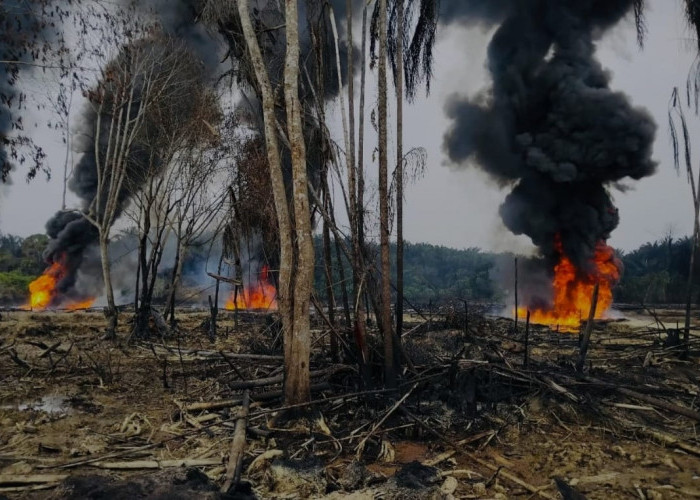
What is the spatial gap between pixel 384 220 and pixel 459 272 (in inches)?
2160

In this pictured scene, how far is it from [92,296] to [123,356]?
906 inches

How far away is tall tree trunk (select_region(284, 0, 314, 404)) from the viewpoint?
6105 millimetres

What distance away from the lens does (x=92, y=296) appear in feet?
102

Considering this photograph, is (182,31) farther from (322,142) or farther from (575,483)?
(575,483)

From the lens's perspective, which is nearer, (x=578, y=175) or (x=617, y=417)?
(x=617, y=417)

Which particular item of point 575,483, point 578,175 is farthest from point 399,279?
point 578,175

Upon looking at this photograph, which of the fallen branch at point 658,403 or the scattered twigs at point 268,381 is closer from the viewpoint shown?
the fallen branch at point 658,403

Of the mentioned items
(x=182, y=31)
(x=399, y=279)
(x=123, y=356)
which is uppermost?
(x=182, y=31)

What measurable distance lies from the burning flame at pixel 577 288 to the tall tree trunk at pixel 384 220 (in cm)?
1886

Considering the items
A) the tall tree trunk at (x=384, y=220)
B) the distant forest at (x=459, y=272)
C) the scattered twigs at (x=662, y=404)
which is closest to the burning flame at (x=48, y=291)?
the distant forest at (x=459, y=272)

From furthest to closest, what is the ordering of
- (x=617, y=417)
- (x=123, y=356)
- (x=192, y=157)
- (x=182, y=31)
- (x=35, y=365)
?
A: (x=182, y=31) → (x=192, y=157) → (x=123, y=356) → (x=35, y=365) → (x=617, y=417)

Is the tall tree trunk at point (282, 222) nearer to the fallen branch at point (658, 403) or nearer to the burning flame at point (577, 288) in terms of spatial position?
the fallen branch at point (658, 403)

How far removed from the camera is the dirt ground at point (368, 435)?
175 inches

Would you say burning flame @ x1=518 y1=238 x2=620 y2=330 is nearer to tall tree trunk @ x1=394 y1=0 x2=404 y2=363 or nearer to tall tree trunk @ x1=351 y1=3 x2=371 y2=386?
tall tree trunk @ x1=394 y1=0 x2=404 y2=363
